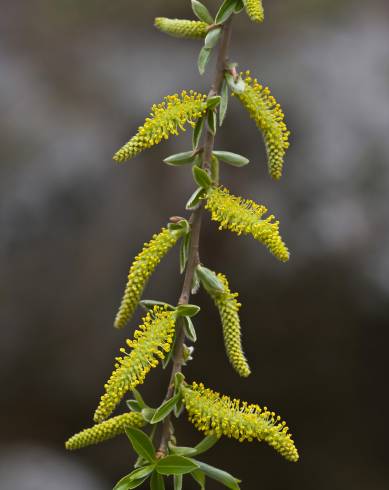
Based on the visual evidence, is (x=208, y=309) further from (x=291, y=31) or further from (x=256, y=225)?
(x=256, y=225)

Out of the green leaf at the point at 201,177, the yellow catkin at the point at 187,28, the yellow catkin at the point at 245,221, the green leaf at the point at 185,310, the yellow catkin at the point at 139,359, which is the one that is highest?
the yellow catkin at the point at 187,28

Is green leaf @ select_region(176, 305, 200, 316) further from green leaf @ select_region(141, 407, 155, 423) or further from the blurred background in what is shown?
the blurred background

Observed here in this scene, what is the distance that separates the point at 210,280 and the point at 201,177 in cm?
8

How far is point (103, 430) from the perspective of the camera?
2.00 feet

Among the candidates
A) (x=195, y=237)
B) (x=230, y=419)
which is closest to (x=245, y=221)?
(x=195, y=237)

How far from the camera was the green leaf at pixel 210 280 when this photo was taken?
0.58 metres

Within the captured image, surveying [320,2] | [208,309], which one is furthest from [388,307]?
[320,2]

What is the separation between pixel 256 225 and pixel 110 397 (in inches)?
6.8

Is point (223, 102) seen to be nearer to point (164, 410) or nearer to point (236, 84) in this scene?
point (236, 84)

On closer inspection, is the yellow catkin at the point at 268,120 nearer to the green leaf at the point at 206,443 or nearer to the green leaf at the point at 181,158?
the green leaf at the point at 181,158

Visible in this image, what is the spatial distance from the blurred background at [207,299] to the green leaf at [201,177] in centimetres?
104

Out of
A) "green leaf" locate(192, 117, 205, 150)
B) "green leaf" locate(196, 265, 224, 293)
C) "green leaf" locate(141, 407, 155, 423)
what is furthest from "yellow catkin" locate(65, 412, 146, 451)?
"green leaf" locate(192, 117, 205, 150)

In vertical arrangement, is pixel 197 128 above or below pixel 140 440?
above

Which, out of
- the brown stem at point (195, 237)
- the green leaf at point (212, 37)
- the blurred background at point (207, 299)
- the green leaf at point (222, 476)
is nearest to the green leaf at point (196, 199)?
the brown stem at point (195, 237)
